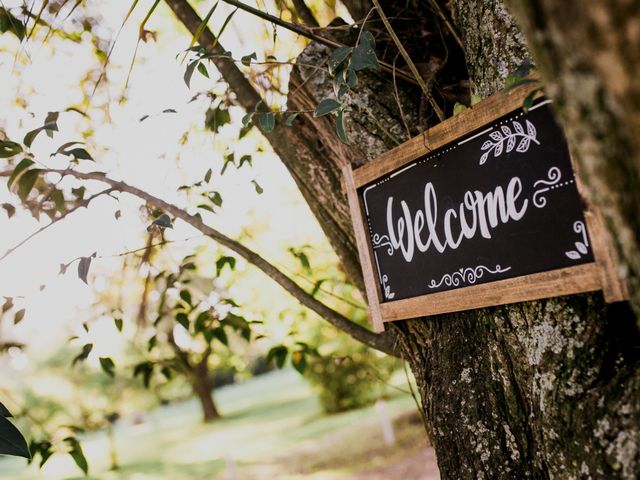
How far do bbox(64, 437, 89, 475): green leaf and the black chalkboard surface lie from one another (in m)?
1.16

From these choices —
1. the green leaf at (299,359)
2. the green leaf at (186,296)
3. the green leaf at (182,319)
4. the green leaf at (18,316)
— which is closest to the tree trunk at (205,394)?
the green leaf at (299,359)

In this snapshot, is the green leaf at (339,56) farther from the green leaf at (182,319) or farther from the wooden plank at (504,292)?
the green leaf at (182,319)

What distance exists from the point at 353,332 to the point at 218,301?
0.62 meters

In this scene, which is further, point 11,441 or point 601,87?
point 11,441

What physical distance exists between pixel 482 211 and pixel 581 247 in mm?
243

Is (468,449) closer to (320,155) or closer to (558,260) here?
(558,260)

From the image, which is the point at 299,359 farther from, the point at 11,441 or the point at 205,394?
the point at 205,394

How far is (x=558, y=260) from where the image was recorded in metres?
1.13

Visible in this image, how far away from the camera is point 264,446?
36.7 feet

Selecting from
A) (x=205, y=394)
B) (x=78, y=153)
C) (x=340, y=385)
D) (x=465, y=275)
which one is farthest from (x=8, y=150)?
(x=205, y=394)

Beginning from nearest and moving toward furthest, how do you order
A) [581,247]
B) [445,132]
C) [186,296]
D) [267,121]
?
1. [581,247]
2. [445,132]
3. [267,121]
4. [186,296]

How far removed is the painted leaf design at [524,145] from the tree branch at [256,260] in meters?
0.92

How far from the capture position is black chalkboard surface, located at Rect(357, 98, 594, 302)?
1.13 m

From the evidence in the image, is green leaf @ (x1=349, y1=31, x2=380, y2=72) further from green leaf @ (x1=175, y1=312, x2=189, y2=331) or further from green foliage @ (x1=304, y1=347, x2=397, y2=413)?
green foliage @ (x1=304, y1=347, x2=397, y2=413)
